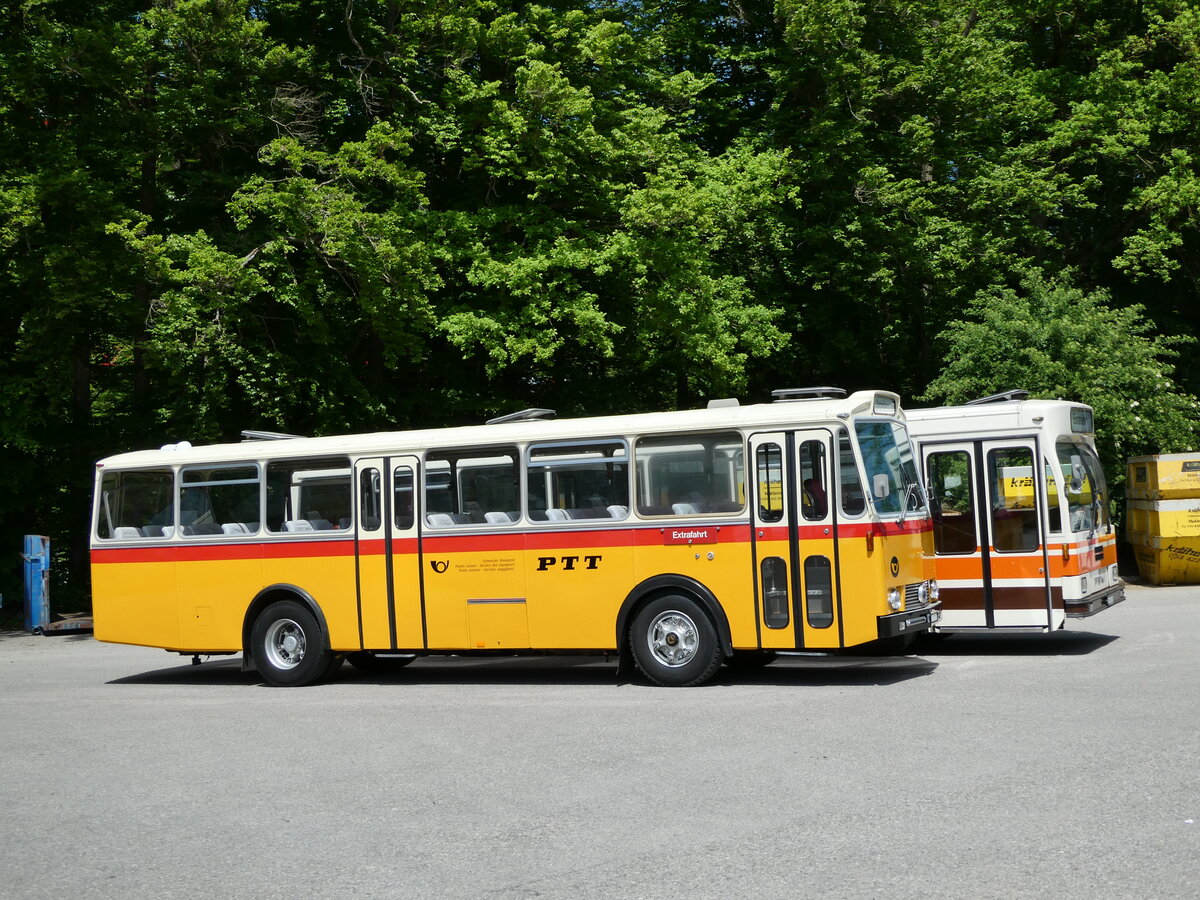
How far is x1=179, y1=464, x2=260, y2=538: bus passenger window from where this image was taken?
49.9 ft

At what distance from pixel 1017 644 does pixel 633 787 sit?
372 inches

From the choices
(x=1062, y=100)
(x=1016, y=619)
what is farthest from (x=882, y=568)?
(x=1062, y=100)

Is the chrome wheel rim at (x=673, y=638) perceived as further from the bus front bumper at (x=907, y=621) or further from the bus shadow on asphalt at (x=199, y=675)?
the bus shadow on asphalt at (x=199, y=675)

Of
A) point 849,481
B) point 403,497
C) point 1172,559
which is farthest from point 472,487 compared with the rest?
point 1172,559

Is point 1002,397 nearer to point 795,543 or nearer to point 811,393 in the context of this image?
point 811,393

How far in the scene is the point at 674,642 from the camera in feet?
43.7

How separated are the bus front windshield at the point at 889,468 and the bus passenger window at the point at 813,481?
0.42 metres

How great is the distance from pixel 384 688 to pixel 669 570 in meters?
3.76

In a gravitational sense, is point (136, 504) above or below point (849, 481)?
above

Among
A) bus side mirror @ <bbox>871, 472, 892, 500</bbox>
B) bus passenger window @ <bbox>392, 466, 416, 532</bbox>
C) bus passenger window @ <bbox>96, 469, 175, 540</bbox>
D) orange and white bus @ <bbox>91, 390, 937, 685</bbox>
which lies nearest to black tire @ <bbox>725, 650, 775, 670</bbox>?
orange and white bus @ <bbox>91, 390, 937, 685</bbox>

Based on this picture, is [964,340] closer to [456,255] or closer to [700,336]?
[700,336]

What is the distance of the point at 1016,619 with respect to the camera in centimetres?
1498

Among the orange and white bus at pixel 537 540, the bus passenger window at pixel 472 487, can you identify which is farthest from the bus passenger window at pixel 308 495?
the bus passenger window at pixel 472 487

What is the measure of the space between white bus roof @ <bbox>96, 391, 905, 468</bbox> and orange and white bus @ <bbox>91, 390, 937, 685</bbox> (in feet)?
0.08
